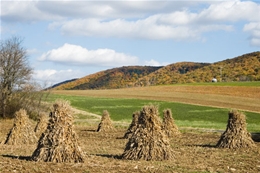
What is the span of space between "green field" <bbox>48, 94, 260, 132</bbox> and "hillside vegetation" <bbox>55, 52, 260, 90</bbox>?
5643cm

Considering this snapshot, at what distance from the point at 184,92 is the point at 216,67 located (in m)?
76.7

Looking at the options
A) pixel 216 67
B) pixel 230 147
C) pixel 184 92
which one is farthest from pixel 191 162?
pixel 216 67

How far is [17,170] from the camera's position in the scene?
36.9ft

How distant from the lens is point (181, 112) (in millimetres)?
58250

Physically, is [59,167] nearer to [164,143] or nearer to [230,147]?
[164,143]

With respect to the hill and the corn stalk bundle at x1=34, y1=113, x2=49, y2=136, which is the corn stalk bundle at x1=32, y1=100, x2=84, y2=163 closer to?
the corn stalk bundle at x1=34, y1=113, x2=49, y2=136

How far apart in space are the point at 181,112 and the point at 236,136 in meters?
37.5

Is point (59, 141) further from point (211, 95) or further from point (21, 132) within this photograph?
point (211, 95)

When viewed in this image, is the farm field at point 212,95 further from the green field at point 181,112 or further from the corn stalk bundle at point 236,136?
the corn stalk bundle at point 236,136

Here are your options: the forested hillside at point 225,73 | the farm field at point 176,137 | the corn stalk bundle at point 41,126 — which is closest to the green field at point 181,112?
the farm field at point 176,137

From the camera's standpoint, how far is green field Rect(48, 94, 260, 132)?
150 ft

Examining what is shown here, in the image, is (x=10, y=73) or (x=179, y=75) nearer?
(x=10, y=73)

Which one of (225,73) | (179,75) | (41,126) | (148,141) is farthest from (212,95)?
(179,75)

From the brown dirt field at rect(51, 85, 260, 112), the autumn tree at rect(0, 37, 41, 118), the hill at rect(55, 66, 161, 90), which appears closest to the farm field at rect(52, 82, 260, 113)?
the brown dirt field at rect(51, 85, 260, 112)
